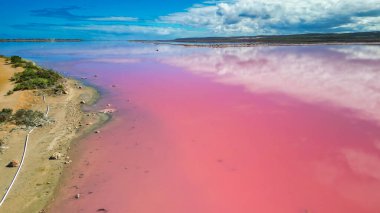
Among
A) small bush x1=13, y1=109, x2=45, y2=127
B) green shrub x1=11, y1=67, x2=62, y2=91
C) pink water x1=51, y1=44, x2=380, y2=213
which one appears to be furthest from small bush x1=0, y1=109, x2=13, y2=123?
green shrub x1=11, y1=67, x2=62, y2=91

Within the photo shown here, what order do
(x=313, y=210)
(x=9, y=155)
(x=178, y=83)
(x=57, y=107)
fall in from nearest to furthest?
1. (x=313, y=210)
2. (x=9, y=155)
3. (x=57, y=107)
4. (x=178, y=83)

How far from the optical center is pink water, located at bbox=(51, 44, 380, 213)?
566cm

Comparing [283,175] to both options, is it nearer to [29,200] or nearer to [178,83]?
[29,200]

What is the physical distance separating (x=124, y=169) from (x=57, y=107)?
6.46m

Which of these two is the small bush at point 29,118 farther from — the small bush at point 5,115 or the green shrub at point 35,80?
the green shrub at point 35,80

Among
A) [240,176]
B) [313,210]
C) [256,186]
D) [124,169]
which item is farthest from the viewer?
[124,169]

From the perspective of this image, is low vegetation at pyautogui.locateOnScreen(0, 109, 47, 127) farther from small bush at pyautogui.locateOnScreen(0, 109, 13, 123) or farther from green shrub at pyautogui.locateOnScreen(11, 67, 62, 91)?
green shrub at pyautogui.locateOnScreen(11, 67, 62, 91)

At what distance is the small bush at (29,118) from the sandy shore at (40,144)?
0.32 m

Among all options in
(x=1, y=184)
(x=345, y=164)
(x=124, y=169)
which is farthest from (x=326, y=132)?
(x=1, y=184)

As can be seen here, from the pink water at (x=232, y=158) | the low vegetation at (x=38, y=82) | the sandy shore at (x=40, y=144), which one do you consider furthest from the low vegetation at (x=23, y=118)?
the low vegetation at (x=38, y=82)

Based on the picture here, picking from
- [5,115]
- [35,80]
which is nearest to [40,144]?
[5,115]

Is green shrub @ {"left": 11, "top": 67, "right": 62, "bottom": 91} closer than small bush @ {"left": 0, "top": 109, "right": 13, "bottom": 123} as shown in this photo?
No

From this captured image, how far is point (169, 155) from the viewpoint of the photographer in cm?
767

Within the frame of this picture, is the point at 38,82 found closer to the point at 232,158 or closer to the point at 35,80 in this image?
the point at 35,80
